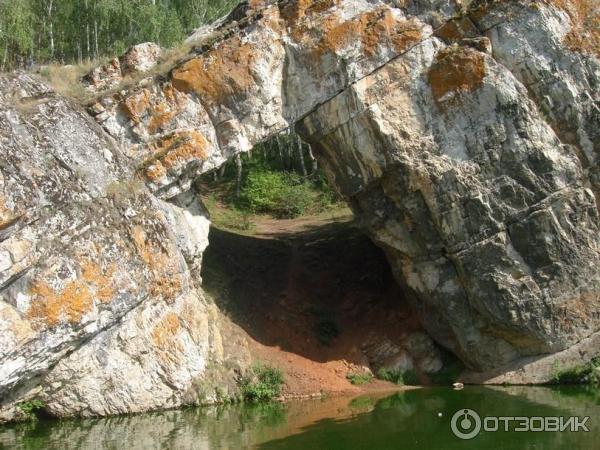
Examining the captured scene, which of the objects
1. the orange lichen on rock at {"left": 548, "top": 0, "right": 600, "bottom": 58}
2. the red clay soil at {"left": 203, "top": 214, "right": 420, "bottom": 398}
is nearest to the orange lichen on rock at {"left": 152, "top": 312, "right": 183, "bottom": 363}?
the red clay soil at {"left": 203, "top": 214, "right": 420, "bottom": 398}

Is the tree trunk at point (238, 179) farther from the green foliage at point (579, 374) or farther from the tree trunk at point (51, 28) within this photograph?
the green foliage at point (579, 374)

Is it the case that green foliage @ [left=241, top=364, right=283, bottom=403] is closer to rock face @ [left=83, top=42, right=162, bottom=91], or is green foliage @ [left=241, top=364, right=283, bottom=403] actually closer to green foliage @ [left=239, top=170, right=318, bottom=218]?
rock face @ [left=83, top=42, right=162, bottom=91]

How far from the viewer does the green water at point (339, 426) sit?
10.5m

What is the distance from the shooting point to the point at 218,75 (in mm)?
15930

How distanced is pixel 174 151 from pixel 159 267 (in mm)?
2881

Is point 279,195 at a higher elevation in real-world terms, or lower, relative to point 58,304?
higher

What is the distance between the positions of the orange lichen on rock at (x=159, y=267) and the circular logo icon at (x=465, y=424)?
662cm

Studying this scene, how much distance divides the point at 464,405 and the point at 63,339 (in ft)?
26.5

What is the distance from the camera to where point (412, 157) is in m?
15.8

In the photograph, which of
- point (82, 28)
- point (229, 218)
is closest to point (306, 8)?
point (229, 218)

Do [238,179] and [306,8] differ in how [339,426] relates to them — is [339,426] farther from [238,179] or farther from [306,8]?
[238,179]

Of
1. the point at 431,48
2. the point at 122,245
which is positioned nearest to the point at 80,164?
the point at 122,245

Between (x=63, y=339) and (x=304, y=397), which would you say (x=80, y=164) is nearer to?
(x=63, y=339)

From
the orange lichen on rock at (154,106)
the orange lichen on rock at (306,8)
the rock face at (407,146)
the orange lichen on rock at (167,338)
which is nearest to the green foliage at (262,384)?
the rock face at (407,146)
